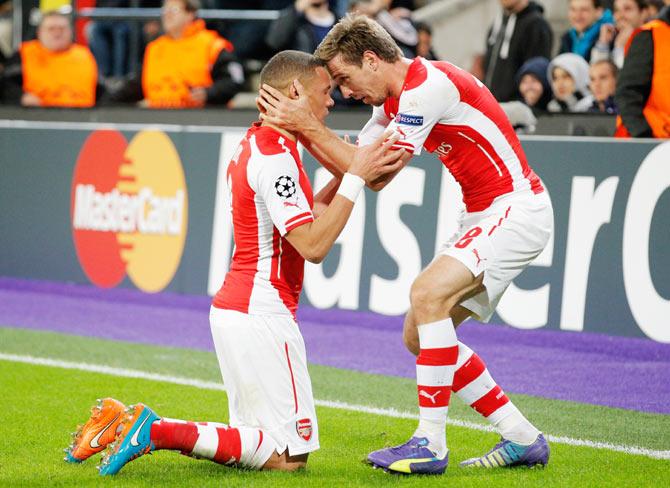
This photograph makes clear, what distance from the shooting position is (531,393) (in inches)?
304

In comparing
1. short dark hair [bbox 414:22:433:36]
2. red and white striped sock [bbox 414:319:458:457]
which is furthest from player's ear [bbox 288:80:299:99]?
short dark hair [bbox 414:22:433:36]

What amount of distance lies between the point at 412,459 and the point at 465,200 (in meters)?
1.28

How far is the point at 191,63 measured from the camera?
12695 mm

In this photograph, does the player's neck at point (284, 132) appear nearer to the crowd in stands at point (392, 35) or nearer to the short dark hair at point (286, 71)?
the short dark hair at point (286, 71)

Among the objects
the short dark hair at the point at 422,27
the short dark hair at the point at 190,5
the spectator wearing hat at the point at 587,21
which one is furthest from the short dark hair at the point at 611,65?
the short dark hair at the point at 190,5

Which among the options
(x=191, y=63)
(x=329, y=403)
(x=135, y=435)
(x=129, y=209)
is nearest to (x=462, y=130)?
(x=135, y=435)

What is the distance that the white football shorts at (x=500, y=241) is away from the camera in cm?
560

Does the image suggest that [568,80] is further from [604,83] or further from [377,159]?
[377,159]

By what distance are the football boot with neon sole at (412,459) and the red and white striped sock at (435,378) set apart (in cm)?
3

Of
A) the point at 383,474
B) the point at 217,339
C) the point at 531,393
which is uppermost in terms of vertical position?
the point at 217,339

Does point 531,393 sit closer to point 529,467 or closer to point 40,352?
point 529,467

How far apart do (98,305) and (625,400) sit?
559 centimetres

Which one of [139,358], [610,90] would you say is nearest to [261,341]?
[139,358]

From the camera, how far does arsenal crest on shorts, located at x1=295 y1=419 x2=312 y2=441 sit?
5348 millimetres
